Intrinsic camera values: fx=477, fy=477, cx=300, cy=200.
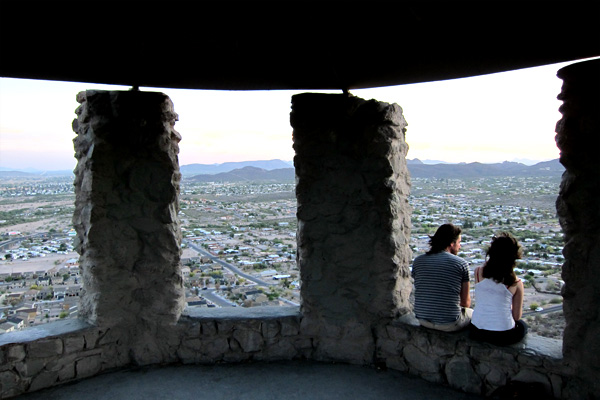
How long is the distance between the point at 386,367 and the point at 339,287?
84cm

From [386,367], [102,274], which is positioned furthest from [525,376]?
[102,274]

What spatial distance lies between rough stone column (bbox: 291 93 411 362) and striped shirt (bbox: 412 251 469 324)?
362 mm

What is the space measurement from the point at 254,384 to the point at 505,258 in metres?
2.31

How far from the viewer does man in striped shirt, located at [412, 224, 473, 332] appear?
3.93m

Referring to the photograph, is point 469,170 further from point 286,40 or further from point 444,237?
point 286,40

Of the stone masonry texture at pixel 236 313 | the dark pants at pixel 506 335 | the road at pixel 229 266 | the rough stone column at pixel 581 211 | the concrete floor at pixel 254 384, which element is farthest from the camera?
the road at pixel 229 266

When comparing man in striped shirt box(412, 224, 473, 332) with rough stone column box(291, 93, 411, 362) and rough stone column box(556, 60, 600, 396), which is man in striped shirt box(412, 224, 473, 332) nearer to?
rough stone column box(291, 93, 411, 362)

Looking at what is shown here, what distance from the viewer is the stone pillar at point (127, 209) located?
13.9 feet

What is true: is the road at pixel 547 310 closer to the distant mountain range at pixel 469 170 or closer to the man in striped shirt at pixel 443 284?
the man in striped shirt at pixel 443 284

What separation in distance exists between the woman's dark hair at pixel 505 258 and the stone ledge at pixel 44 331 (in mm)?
3527

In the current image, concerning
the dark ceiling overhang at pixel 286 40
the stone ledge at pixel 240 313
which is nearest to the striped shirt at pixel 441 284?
the stone ledge at pixel 240 313

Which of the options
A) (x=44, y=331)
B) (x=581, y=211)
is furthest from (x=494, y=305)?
(x=44, y=331)

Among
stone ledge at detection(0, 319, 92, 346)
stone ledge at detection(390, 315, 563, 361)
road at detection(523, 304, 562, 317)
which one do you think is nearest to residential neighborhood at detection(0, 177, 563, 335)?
road at detection(523, 304, 562, 317)

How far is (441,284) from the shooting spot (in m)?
3.94
